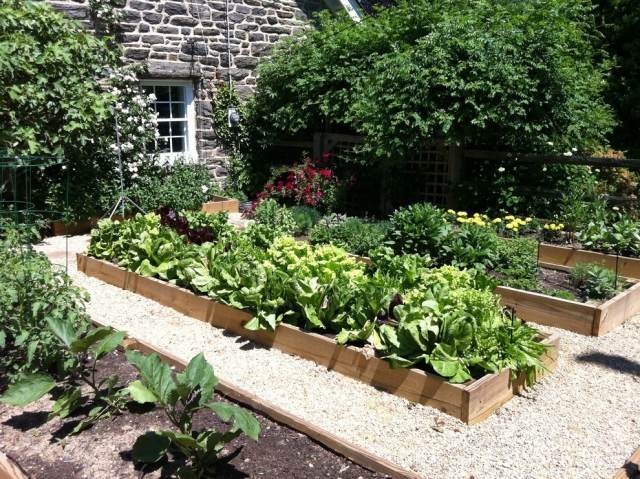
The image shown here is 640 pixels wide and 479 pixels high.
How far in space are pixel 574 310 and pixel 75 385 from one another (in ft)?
12.6

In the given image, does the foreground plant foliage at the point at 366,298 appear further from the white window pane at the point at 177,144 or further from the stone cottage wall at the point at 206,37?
the white window pane at the point at 177,144

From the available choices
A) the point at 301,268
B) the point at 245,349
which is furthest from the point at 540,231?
the point at 245,349

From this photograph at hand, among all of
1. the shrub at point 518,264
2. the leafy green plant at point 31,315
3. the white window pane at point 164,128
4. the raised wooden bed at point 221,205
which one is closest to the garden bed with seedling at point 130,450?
the leafy green plant at point 31,315

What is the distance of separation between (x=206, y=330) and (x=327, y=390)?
152 centimetres

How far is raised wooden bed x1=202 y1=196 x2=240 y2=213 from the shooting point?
35.4 ft

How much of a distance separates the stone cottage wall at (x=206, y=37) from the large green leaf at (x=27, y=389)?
7.45 meters

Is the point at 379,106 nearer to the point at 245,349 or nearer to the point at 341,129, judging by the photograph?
the point at 341,129

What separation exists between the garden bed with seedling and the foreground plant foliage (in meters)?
1.01

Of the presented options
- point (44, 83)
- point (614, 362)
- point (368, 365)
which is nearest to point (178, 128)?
point (44, 83)

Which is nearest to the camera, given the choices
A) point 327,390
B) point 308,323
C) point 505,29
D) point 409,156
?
point 327,390

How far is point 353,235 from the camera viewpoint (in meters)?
7.36

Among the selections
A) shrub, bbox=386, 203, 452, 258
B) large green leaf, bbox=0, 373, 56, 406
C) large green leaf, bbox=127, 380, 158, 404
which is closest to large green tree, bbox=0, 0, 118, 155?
shrub, bbox=386, 203, 452, 258

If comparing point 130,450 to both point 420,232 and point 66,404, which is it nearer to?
point 66,404

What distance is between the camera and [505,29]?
8.39 meters
